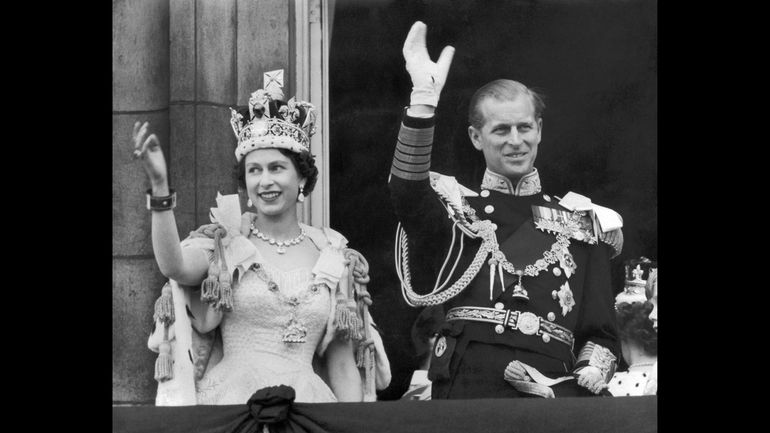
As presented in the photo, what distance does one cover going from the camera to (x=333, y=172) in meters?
10.2

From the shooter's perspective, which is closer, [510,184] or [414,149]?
[414,149]

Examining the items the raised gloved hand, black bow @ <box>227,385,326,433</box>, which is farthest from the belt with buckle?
black bow @ <box>227,385,326,433</box>

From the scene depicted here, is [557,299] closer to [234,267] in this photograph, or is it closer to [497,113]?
[497,113]

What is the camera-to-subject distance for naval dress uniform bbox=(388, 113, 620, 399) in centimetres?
993

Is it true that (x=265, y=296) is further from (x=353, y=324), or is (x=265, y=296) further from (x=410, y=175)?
(x=410, y=175)

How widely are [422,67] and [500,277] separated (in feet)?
3.68

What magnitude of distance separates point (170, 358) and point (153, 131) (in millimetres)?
1221

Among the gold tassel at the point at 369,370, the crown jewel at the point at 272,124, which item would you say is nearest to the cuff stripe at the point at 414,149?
the crown jewel at the point at 272,124

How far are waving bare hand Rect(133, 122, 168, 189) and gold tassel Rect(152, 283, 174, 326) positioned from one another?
0.56 metres

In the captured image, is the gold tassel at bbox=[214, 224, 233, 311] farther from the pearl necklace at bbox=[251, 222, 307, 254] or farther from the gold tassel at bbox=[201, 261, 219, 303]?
the pearl necklace at bbox=[251, 222, 307, 254]

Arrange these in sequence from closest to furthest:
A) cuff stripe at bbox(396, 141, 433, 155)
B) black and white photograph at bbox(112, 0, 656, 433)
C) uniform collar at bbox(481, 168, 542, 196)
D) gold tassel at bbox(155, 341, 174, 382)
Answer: gold tassel at bbox(155, 341, 174, 382) < black and white photograph at bbox(112, 0, 656, 433) < cuff stripe at bbox(396, 141, 433, 155) < uniform collar at bbox(481, 168, 542, 196)

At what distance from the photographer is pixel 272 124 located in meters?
9.87

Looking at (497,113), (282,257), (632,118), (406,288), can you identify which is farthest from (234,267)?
(632,118)

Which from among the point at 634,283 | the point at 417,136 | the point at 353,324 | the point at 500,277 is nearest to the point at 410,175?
the point at 417,136
